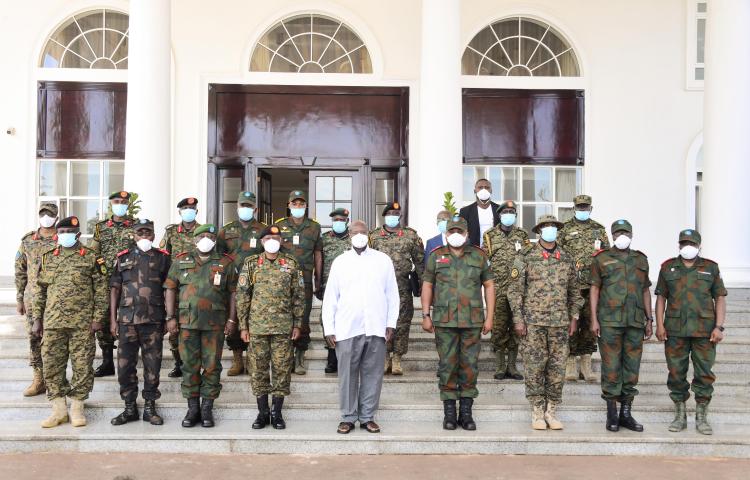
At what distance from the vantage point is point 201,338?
6.37 m

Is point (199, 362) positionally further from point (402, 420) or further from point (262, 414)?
point (402, 420)

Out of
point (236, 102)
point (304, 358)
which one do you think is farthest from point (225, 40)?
point (304, 358)

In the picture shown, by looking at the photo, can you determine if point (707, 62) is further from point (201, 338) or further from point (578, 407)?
point (201, 338)

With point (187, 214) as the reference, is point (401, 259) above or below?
below

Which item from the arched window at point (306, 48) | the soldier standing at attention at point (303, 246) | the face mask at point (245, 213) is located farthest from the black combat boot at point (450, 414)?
the arched window at point (306, 48)

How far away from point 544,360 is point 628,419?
953 mm

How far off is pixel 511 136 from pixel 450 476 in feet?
24.4

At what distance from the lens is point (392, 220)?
24.6 feet

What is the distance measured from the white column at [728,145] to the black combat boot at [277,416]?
20.9 feet

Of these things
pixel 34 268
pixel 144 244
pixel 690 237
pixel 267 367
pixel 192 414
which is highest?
pixel 690 237

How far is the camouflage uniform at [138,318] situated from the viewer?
6375mm

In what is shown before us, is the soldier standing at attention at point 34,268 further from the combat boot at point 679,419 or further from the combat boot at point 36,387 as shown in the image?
the combat boot at point 679,419

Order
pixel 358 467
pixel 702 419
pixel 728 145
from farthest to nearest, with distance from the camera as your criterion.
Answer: pixel 728 145
pixel 702 419
pixel 358 467

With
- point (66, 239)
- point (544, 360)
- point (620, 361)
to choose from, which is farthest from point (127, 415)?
point (620, 361)
